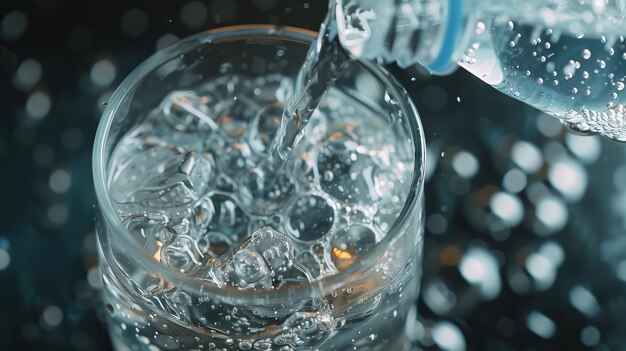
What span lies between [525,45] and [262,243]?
0.21m

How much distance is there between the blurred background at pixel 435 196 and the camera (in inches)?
33.9

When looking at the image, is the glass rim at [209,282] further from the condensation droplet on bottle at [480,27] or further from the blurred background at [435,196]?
the blurred background at [435,196]

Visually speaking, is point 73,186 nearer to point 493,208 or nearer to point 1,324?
point 1,324

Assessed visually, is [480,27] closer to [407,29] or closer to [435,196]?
[407,29]

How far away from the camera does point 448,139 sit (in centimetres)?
93

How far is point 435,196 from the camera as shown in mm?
903

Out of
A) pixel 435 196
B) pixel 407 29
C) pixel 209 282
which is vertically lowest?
pixel 435 196

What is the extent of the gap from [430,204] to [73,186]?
29 cm

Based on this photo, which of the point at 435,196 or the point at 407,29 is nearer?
the point at 407,29

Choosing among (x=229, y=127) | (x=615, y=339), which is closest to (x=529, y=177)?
(x=615, y=339)

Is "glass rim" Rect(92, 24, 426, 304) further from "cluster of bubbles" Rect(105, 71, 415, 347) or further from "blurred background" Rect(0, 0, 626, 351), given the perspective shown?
"blurred background" Rect(0, 0, 626, 351)

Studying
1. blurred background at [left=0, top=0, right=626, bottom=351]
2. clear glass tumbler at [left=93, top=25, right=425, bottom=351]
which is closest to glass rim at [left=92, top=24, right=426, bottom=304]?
clear glass tumbler at [left=93, top=25, right=425, bottom=351]

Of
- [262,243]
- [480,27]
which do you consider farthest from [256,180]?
[480,27]

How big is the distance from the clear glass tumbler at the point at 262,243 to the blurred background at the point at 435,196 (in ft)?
0.34
